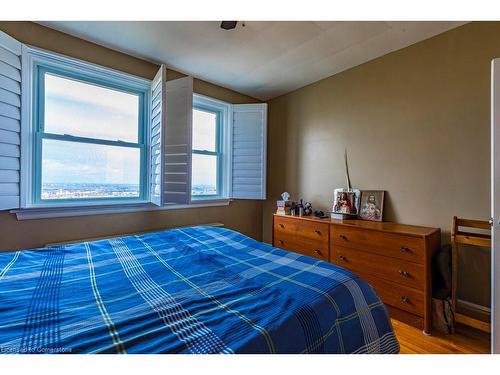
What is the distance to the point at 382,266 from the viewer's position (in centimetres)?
197

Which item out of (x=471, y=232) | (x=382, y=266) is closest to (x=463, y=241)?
(x=471, y=232)

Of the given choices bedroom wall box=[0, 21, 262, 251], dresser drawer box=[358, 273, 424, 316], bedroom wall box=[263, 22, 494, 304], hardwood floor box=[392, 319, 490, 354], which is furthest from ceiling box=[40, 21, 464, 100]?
hardwood floor box=[392, 319, 490, 354]

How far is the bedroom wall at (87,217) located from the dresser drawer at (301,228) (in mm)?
807

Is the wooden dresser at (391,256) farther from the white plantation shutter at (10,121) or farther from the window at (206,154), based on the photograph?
the white plantation shutter at (10,121)

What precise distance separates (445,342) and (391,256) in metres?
0.64

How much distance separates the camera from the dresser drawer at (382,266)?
181 centimetres

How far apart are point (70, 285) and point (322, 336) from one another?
107 centimetres

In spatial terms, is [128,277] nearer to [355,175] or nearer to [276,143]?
[355,175]

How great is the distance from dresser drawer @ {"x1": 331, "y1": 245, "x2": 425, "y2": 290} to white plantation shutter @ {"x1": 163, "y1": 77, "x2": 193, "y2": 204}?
1.59m

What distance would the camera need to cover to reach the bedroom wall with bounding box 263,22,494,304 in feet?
5.94

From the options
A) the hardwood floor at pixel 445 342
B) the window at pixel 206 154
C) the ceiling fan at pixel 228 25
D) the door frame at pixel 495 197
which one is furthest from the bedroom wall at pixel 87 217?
the door frame at pixel 495 197

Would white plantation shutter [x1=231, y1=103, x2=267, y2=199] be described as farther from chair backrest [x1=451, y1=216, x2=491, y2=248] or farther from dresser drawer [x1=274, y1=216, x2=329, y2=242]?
chair backrest [x1=451, y1=216, x2=491, y2=248]

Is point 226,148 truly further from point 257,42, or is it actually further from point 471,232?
point 471,232

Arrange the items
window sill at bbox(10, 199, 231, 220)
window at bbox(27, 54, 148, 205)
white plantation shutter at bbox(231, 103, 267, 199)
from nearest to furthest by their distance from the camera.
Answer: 1. window sill at bbox(10, 199, 231, 220)
2. window at bbox(27, 54, 148, 205)
3. white plantation shutter at bbox(231, 103, 267, 199)
